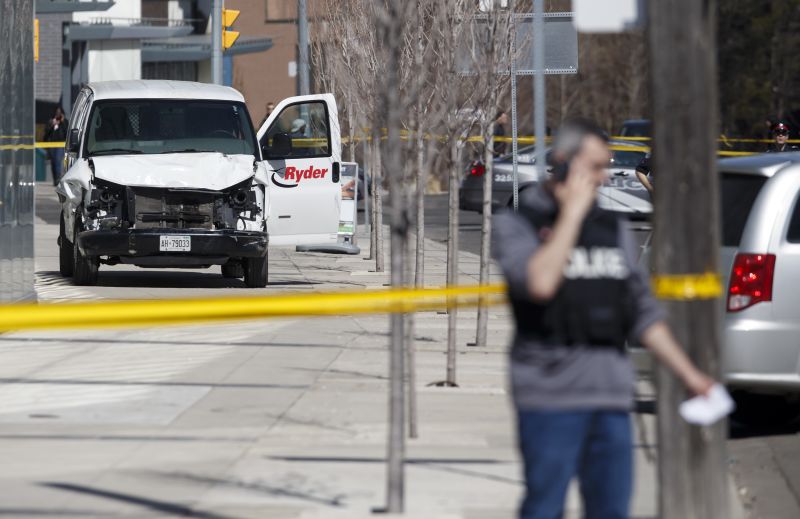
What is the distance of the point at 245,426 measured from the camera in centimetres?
892

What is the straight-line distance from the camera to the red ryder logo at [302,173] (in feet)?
56.7

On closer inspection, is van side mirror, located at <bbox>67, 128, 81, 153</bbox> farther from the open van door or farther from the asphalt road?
the open van door

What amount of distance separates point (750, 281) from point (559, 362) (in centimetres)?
421

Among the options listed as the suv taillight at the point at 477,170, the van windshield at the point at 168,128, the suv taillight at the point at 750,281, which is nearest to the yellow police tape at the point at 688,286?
the suv taillight at the point at 750,281

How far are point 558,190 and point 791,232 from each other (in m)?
4.36

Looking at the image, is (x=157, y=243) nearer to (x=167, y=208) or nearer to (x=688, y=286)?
(x=167, y=208)

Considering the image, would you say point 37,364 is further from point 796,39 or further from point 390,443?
point 796,39

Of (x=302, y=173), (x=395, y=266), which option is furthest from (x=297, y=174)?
(x=395, y=266)

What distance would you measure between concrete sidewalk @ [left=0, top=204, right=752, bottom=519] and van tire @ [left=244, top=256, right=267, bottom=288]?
9.48ft

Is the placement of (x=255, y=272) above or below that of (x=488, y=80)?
below

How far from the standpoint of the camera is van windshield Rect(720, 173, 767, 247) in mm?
9180

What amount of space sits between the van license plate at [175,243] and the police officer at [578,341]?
36.4 ft

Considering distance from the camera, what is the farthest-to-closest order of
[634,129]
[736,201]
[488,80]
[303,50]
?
[634,129]
[303,50]
[488,80]
[736,201]

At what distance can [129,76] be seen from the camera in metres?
45.1
